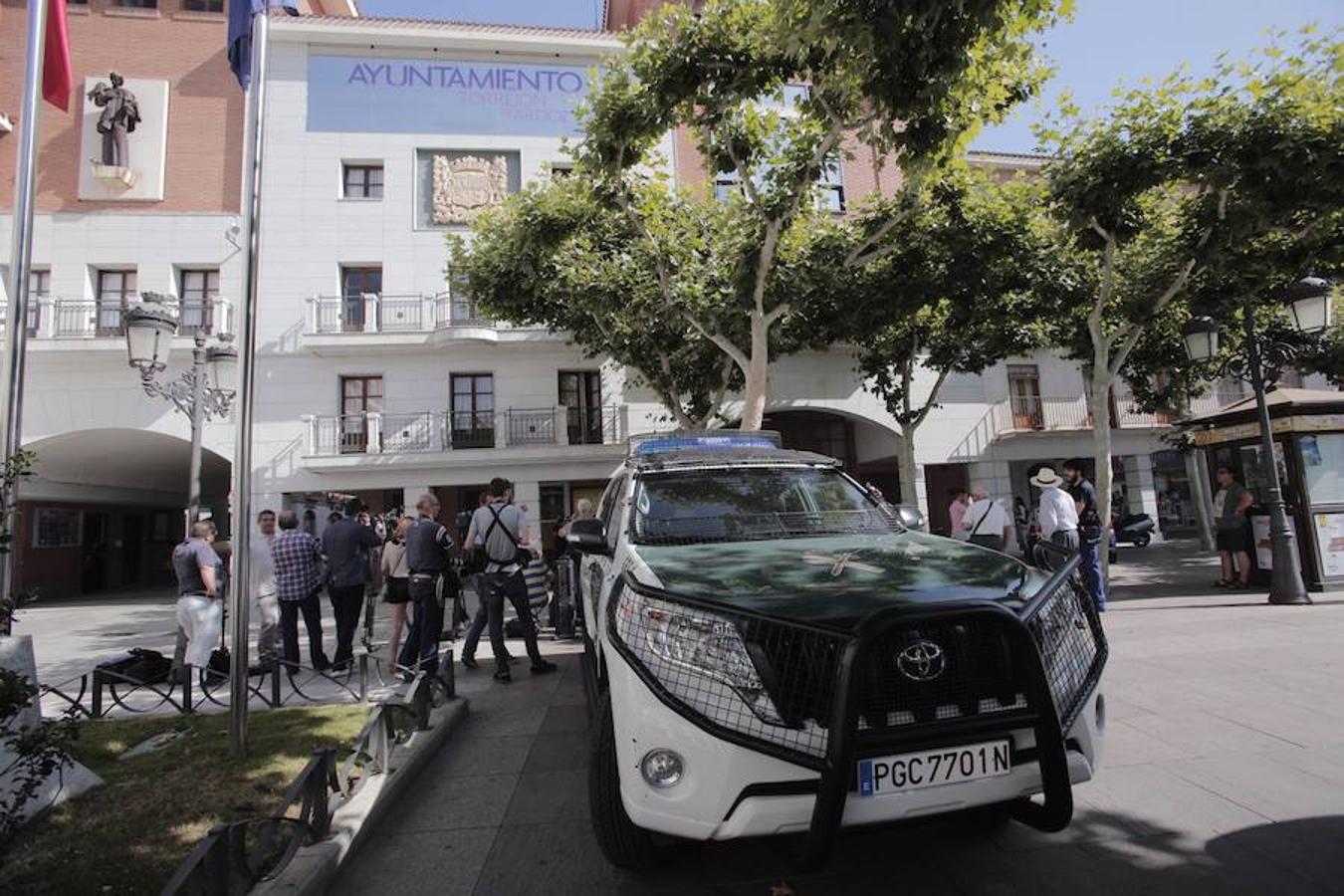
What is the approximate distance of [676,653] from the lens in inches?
99.2

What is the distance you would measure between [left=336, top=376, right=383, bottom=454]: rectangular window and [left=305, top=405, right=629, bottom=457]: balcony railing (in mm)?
26

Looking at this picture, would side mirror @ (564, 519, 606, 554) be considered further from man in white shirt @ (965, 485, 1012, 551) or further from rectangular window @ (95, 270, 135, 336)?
rectangular window @ (95, 270, 135, 336)

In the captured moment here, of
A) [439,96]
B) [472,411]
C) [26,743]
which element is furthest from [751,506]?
[439,96]

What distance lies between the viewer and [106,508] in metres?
20.8

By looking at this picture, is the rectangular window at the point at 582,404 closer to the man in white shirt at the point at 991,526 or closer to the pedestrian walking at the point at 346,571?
the man in white shirt at the point at 991,526

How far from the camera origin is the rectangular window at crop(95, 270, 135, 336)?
57.4 feet

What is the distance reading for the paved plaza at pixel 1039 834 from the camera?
110 inches

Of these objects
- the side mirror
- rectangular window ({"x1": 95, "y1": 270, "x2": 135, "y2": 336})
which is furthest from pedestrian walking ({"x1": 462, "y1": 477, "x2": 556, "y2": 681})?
rectangular window ({"x1": 95, "y1": 270, "x2": 135, "y2": 336})

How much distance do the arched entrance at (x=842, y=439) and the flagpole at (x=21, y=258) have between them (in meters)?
18.2

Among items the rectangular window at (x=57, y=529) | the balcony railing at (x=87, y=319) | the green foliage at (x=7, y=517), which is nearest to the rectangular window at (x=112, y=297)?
the balcony railing at (x=87, y=319)

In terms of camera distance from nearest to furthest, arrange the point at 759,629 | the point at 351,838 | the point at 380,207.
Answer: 1. the point at 759,629
2. the point at 351,838
3. the point at 380,207

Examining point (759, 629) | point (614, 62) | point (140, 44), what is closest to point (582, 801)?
point (759, 629)

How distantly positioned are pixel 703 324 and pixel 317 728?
8440 mm

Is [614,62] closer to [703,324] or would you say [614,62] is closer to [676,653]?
[703,324]
